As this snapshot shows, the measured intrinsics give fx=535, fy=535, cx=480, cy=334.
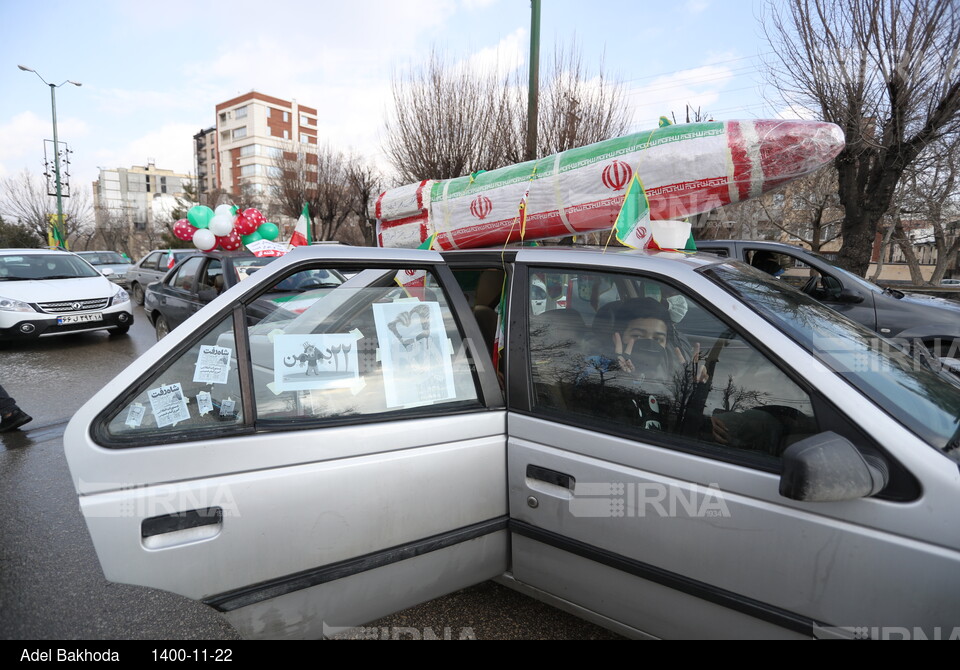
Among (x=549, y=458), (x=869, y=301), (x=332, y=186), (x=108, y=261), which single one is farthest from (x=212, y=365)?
(x=332, y=186)

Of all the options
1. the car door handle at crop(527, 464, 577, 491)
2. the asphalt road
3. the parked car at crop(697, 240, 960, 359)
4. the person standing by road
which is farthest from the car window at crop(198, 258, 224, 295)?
the car door handle at crop(527, 464, 577, 491)

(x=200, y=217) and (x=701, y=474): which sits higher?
(x=200, y=217)

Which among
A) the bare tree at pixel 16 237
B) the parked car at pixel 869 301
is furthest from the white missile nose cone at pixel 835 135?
the bare tree at pixel 16 237

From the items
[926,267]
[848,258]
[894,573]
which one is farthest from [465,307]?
[926,267]

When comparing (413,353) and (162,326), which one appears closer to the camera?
(413,353)

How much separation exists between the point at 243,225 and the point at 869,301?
872 cm

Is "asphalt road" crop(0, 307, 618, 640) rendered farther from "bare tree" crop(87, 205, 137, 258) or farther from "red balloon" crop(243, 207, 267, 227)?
"bare tree" crop(87, 205, 137, 258)

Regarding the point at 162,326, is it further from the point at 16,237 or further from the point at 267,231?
the point at 16,237

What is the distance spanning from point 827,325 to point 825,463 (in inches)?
33.3

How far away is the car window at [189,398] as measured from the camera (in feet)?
5.61

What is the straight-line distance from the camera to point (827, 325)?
2.00 m

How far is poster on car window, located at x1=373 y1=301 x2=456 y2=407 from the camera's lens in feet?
6.74

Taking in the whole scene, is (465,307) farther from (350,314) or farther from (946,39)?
(946,39)

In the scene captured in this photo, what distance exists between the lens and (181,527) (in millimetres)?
1649
